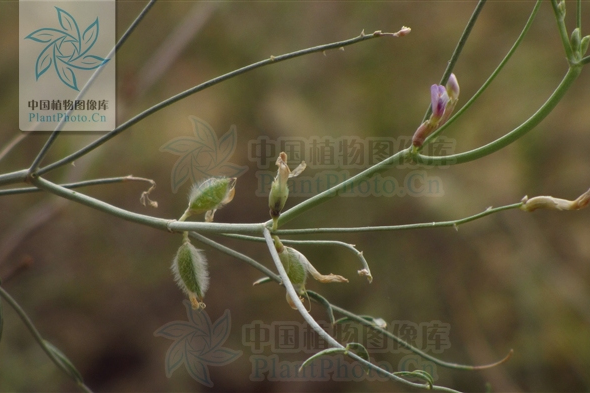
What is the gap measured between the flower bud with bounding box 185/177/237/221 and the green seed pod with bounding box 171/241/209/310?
4cm

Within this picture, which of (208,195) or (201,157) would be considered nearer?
(208,195)

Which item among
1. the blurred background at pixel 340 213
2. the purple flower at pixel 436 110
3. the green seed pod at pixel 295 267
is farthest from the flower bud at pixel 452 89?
the blurred background at pixel 340 213

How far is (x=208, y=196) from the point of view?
598 mm

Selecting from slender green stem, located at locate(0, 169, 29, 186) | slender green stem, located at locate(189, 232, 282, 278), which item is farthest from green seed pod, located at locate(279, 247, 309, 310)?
slender green stem, located at locate(0, 169, 29, 186)

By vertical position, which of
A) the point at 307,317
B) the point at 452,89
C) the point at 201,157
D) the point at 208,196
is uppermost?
the point at 201,157

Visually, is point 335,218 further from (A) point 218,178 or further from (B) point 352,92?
(A) point 218,178

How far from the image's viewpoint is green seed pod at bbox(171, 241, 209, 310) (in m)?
0.59

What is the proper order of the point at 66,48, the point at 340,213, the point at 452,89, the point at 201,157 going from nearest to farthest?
the point at 452,89 < the point at 66,48 < the point at 201,157 < the point at 340,213

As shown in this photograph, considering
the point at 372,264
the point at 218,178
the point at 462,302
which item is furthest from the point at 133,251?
the point at 218,178

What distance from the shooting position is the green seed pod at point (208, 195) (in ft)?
1.96

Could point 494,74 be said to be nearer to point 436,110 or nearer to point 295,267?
point 436,110

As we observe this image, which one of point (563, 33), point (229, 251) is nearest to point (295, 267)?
point (229, 251)

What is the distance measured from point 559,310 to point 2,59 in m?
2.36

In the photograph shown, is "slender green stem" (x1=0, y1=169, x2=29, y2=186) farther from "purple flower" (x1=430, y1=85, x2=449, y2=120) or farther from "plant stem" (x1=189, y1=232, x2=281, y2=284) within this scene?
"purple flower" (x1=430, y1=85, x2=449, y2=120)
